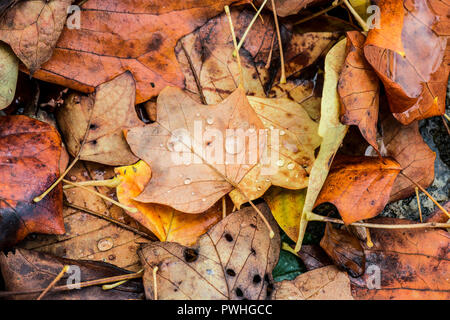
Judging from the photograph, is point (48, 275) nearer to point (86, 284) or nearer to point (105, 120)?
point (86, 284)

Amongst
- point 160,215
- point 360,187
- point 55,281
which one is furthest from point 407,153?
point 55,281

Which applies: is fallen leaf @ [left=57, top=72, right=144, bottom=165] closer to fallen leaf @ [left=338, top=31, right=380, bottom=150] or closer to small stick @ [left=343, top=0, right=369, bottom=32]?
fallen leaf @ [left=338, top=31, right=380, bottom=150]

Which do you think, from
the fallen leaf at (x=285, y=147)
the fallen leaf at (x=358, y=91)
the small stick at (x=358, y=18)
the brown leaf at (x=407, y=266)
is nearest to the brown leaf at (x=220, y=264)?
the fallen leaf at (x=285, y=147)

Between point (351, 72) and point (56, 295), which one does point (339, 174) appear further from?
point (56, 295)

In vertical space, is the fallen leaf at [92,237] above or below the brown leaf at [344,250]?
above

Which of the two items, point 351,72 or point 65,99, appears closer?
point 351,72

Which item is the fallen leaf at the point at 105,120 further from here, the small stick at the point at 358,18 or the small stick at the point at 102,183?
the small stick at the point at 358,18
